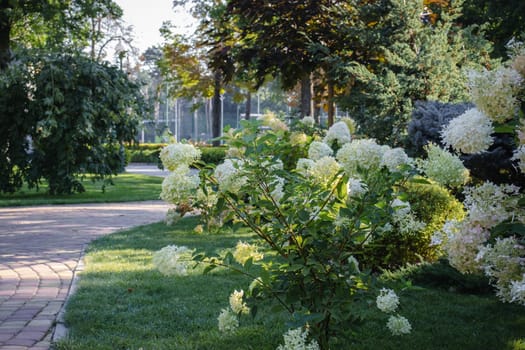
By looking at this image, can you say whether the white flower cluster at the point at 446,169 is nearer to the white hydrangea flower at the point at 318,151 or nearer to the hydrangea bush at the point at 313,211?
the hydrangea bush at the point at 313,211

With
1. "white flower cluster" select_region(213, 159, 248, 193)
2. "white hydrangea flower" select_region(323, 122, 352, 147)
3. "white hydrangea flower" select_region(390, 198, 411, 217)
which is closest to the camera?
"white flower cluster" select_region(213, 159, 248, 193)

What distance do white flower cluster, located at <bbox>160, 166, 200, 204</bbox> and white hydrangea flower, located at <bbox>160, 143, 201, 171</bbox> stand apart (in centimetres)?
3

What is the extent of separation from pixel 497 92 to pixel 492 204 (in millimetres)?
435

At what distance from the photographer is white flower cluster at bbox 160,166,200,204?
8.57 feet

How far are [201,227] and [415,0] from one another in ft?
16.8

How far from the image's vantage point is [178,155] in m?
2.63

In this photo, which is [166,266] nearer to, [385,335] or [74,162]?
[385,335]

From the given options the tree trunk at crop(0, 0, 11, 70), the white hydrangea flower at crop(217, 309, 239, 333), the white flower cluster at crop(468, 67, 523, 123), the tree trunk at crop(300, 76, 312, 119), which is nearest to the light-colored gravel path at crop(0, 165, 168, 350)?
the white hydrangea flower at crop(217, 309, 239, 333)

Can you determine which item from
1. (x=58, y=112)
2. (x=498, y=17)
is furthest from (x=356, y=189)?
(x=498, y=17)

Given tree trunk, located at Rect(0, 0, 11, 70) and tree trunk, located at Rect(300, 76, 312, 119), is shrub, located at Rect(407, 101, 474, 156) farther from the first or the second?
tree trunk, located at Rect(0, 0, 11, 70)

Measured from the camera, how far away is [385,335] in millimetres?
3633

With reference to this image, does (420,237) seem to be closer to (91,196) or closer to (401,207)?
(401,207)

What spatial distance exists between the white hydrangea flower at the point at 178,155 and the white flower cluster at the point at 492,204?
4.01 feet

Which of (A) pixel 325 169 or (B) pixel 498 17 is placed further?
(B) pixel 498 17
